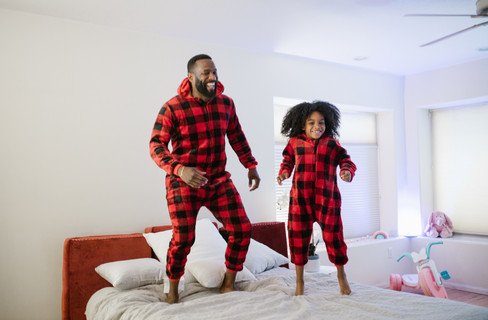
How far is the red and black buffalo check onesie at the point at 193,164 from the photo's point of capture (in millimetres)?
1872

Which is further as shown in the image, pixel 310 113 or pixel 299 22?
pixel 299 22

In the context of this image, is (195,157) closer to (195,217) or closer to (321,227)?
(195,217)

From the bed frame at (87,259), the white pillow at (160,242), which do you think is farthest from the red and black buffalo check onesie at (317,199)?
the bed frame at (87,259)

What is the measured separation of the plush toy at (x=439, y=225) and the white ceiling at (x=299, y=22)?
1797mm

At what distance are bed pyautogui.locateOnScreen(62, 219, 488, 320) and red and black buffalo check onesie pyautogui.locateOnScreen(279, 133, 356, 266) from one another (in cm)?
23

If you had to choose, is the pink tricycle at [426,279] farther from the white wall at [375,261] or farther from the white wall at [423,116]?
the white wall at [423,116]

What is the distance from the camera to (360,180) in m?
4.70

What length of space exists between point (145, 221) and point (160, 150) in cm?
137

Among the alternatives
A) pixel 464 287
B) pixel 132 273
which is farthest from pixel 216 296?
pixel 464 287

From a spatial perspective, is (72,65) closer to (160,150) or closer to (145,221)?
(145,221)

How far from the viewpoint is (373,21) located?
3.05m

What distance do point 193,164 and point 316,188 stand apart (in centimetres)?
65

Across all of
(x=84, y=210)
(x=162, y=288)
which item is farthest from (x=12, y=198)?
(x=162, y=288)

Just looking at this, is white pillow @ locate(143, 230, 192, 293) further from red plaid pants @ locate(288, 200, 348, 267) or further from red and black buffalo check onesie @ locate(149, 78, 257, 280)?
red plaid pants @ locate(288, 200, 348, 267)
